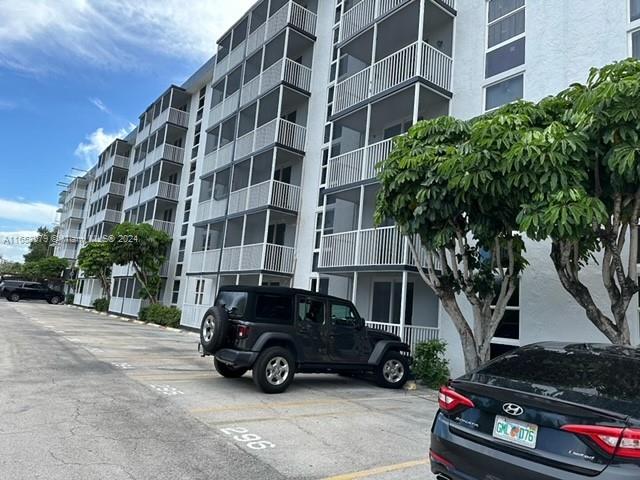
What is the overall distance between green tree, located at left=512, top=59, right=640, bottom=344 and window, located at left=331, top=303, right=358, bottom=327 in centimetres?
413

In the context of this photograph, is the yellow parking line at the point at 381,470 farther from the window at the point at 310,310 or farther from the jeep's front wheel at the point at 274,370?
the window at the point at 310,310

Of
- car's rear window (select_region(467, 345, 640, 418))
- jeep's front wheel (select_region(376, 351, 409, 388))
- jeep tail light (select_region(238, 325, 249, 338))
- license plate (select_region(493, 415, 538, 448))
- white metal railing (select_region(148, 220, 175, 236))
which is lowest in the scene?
jeep's front wheel (select_region(376, 351, 409, 388))

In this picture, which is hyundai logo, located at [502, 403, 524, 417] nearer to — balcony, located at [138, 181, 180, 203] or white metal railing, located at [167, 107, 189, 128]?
balcony, located at [138, 181, 180, 203]

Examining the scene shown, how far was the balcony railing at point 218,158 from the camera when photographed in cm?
2300

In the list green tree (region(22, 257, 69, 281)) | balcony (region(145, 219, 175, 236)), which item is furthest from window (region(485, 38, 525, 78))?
green tree (region(22, 257, 69, 281))

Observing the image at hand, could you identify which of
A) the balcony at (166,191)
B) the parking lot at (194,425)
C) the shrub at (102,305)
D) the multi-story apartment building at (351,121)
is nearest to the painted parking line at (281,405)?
the parking lot at (194,425)

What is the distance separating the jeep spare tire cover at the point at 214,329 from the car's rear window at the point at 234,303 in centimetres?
19

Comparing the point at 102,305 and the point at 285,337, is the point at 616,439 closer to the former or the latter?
the point at 285,337

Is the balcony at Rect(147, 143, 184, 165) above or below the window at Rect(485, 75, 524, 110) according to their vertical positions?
above

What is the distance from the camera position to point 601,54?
10562mm

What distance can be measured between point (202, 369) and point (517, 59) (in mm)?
11392

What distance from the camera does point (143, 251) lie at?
26.6m

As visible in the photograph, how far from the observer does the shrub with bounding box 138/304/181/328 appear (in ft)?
79.7

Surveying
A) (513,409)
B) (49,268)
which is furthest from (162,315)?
(49,268)
